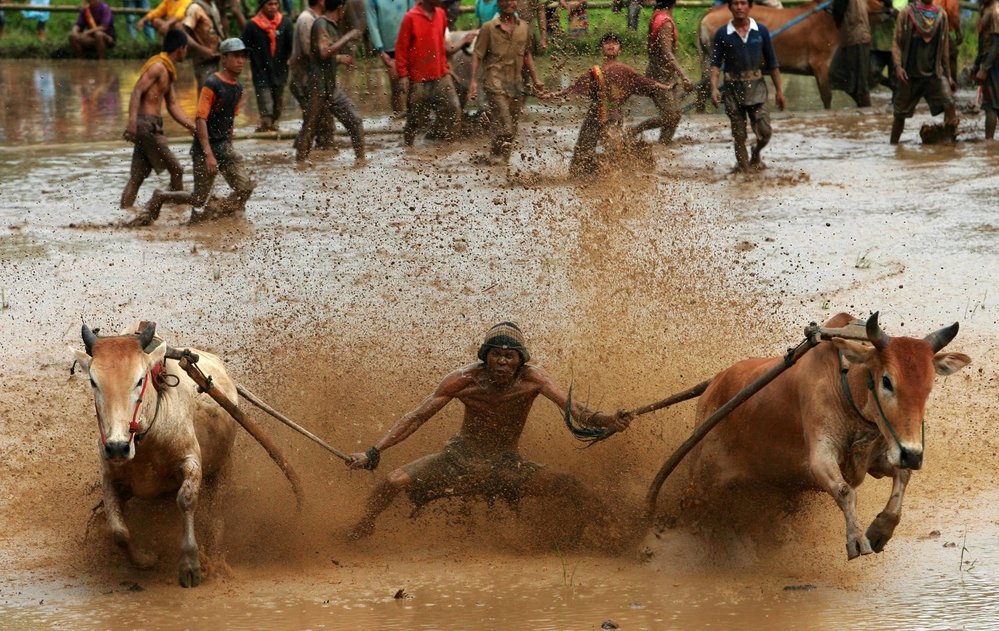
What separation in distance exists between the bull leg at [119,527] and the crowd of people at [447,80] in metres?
6.10

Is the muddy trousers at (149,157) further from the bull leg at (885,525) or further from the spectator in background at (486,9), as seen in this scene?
the bull leg at (885,525)

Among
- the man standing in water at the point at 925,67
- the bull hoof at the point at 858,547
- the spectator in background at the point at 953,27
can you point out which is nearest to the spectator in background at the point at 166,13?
the man standing in water at the point at 925,67

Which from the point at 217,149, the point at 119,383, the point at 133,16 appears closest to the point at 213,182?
the point at 217,149

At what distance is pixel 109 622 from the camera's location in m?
6.36

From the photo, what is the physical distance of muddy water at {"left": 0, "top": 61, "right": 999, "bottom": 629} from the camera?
22.0 feet

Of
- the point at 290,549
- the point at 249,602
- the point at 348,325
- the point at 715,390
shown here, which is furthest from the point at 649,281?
the point at 249,602

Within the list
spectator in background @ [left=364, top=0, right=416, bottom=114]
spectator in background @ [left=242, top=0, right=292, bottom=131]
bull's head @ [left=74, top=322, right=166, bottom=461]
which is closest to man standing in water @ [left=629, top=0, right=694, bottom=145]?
spectator in background @ [left=364, top=0, right=416, bottom=114]

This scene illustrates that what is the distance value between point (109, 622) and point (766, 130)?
941 cm

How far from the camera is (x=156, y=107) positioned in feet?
42.0

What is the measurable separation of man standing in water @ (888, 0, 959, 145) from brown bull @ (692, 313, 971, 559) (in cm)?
933

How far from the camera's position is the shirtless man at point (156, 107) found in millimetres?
12578

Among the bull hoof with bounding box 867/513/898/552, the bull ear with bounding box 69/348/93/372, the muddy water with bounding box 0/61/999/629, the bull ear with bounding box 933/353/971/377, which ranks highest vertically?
the bull ear with bounding box 933/353/971/377

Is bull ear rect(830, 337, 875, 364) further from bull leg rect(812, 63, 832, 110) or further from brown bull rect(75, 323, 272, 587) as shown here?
bull leg rect(812, 63, 832, 110)

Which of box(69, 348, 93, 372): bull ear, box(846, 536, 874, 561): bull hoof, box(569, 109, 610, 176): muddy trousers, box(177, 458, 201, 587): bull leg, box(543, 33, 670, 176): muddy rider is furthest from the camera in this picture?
box(569, 109, 610, 176): muddy trousers
